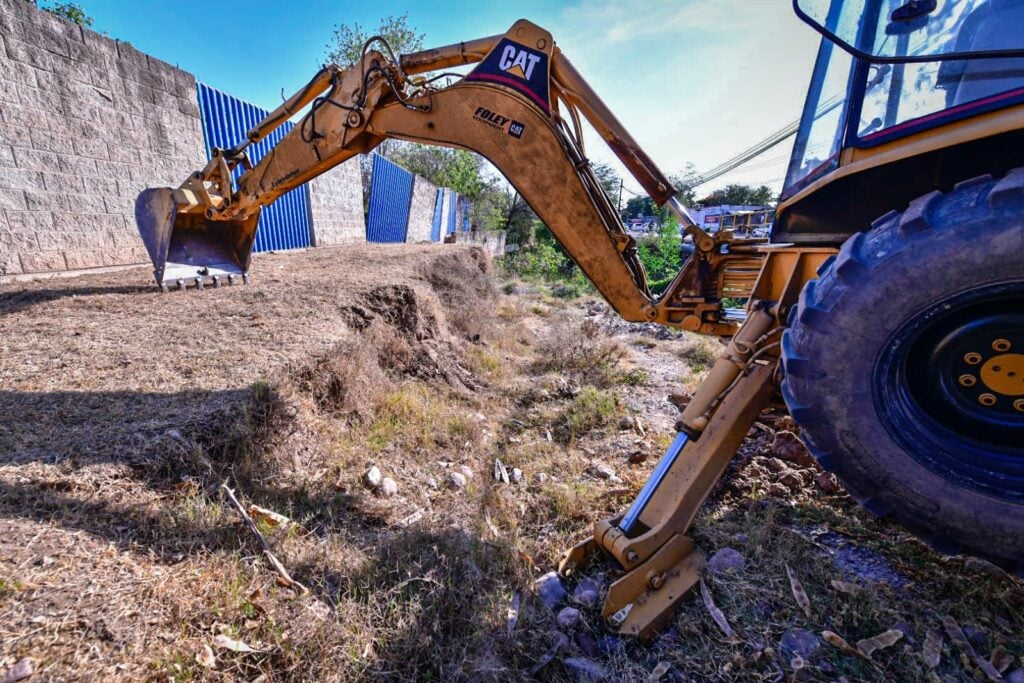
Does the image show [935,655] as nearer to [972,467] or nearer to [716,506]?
[972,467]

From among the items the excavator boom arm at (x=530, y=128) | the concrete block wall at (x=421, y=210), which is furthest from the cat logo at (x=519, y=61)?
the concrete block wall at (x=421, y=210)

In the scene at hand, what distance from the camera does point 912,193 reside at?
69.7 inches

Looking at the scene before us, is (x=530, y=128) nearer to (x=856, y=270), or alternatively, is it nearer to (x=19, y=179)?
(x=856, y=270)

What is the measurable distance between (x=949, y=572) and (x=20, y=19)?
26.4 ft

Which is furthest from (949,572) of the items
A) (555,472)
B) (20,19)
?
(20,19)

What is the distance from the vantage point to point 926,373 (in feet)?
5.07

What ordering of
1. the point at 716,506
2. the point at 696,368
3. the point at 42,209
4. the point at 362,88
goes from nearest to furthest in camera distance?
the point at 716,506, the point at 362,88, the point at 42,209, the point at 696,368

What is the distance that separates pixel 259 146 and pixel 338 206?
220 centimetres

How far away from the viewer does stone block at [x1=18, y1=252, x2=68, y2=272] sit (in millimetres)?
4648

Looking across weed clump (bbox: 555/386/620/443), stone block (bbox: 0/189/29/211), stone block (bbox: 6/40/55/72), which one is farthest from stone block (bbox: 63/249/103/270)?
weed clump (bbox: 555/386/620/443)

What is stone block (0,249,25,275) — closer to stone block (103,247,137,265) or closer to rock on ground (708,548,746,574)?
stone block (103,247,137,265)

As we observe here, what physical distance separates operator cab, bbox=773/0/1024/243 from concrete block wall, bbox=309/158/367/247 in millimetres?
8461

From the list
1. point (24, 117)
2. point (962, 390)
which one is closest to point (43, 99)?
point (24, 117)

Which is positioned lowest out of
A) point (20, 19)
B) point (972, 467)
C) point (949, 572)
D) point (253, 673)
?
point (253, 673)
